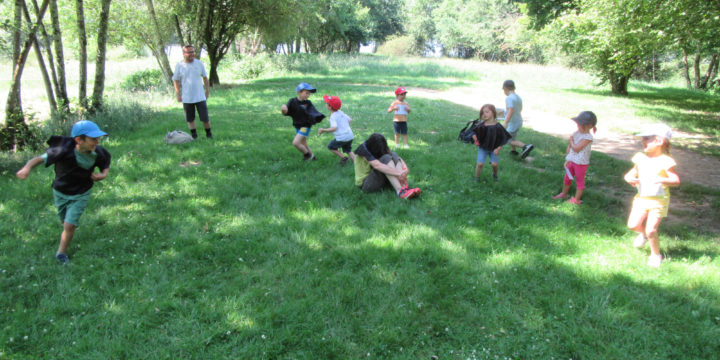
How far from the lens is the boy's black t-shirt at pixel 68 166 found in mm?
4145

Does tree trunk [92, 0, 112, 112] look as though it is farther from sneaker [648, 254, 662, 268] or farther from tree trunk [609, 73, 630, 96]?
tree trunk [609, 73, 630, 96]

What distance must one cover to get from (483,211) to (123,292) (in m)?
4.58

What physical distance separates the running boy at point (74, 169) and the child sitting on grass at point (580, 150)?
20.3ft

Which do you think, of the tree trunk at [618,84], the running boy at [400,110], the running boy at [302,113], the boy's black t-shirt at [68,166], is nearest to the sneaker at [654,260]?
the running boy at [400,110]

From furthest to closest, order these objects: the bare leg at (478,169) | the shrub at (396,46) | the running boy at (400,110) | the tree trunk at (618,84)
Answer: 1. the shrub at (396,46)
2. the tree trunk at (618,84)
3. the running boy at (400,110)
4. the bare leg at (478,169)

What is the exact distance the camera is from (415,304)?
3.65 meters

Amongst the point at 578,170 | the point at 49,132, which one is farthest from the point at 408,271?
the point at 49,132

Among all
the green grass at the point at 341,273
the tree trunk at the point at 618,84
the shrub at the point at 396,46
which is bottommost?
the green grass at the point at 341,273

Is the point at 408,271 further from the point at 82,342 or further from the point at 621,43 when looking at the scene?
the point at 621,43

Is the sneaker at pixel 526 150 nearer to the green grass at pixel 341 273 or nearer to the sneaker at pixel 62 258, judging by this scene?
the green grass at pixel 341 273

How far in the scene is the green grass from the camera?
10.6 ft

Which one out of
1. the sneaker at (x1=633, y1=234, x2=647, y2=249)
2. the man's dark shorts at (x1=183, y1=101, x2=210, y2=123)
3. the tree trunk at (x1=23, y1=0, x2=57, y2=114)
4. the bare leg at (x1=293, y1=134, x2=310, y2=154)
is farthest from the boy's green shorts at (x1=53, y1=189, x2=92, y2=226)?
the tree trunk at (x1=23, y1=0, x2=57, y2=114)

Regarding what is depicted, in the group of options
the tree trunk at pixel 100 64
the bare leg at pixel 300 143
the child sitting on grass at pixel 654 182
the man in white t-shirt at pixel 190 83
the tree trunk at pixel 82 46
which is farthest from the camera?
the tree trunk at pixel 100 64

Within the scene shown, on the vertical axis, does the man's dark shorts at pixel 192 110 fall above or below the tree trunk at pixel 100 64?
below
